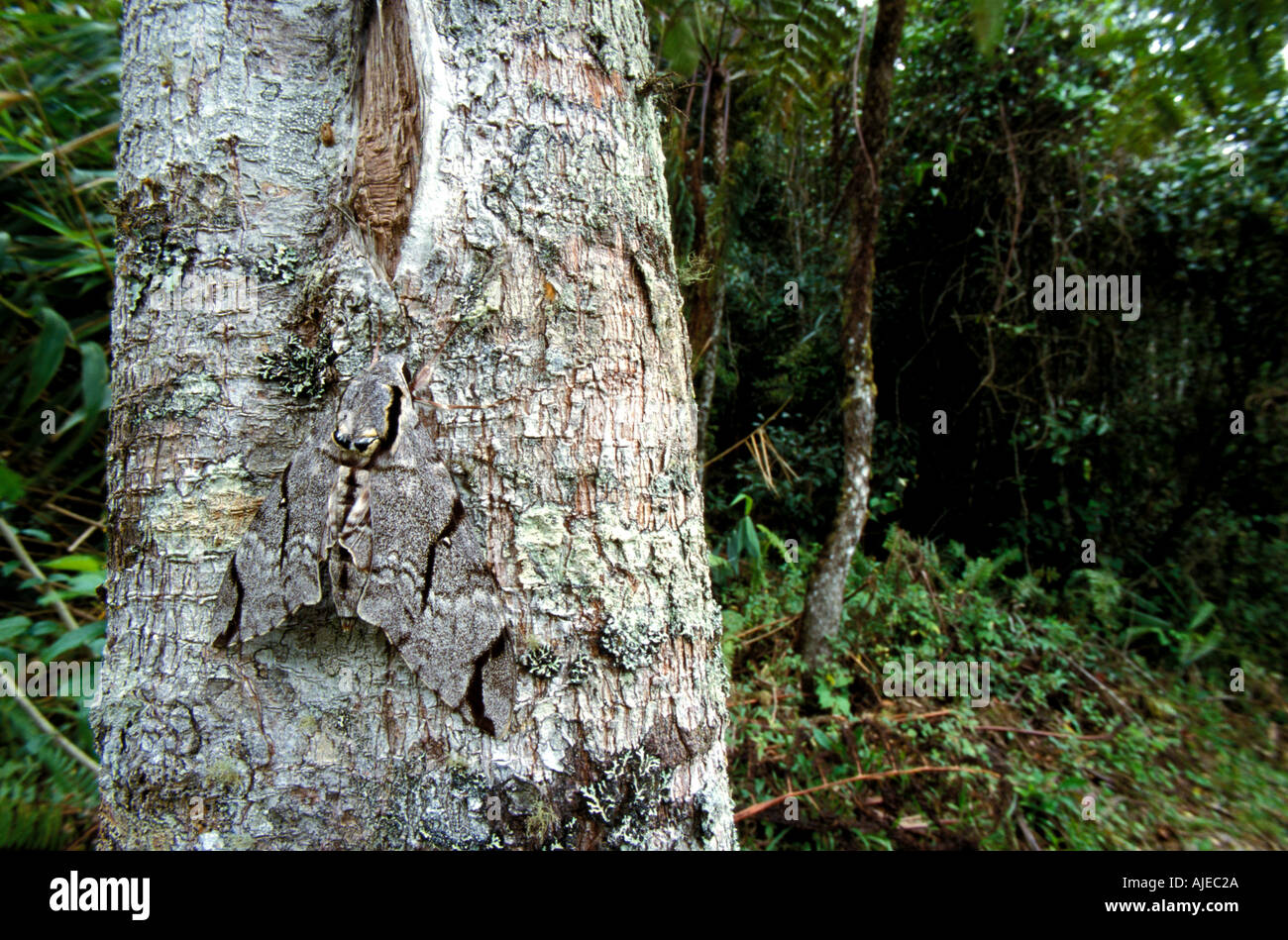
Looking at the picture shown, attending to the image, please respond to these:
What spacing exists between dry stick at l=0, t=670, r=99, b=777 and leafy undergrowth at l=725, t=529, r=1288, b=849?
218cm

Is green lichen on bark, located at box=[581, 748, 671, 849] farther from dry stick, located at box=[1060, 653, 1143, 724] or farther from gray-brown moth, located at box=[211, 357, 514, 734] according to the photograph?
dry stick, located at box=[1060, 653, 1143, 724]

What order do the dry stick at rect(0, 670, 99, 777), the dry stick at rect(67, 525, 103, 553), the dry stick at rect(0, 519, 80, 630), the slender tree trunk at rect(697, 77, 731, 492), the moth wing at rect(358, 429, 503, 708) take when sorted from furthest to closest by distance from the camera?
the slender tree trunk at rect(697, 77, 731, 492) → the dry stick at rect(67, 525, 103, 553) → the dry stick at rect(0, 519, 80, 630) → the dry stick at rect(0, 670, 99, 777) → the moth wing at rect(358, 429, 503, 708)

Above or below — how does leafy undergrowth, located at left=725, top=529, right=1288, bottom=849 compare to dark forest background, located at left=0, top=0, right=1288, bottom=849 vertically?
below

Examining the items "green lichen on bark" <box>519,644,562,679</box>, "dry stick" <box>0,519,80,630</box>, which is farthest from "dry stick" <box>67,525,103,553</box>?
"green lichen on bark" <box>519,644,562,679</box>

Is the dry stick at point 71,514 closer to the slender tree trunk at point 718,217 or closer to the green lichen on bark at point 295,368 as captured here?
the green lichen on bark at point 295,368

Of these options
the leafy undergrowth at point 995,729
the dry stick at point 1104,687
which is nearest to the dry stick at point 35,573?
the leafy undergrowth at point 995,729

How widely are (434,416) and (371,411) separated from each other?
0.08 metres

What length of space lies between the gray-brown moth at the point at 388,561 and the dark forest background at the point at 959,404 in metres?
0.69

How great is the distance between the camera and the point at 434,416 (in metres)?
0.72

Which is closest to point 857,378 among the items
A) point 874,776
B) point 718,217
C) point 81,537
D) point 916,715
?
point 718,217

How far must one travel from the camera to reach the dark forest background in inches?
84.4

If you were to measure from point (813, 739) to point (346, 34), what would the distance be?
3.26 m
